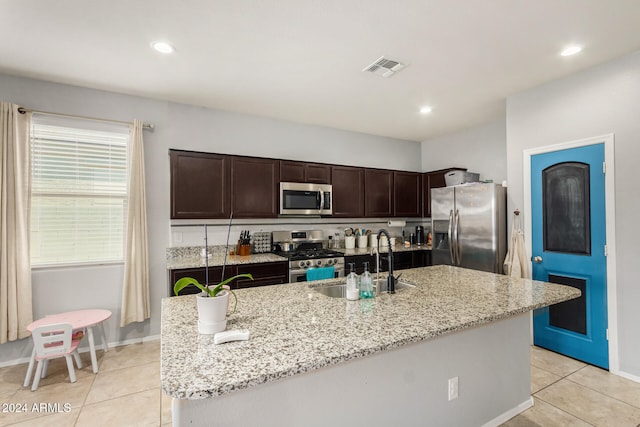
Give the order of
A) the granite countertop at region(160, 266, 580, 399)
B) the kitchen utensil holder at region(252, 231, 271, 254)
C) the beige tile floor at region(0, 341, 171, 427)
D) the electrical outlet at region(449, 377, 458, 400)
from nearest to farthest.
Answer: the granite countertop at region(160, 266, 580, 399), the electrical outlet at region(449, 377, 458, 400), the beige tile floor at region(0, 341, 171, 427), the kitchen utensil holder at region(252, 231, 271, 254)

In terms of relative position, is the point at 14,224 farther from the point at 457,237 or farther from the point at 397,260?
the point at 457,237

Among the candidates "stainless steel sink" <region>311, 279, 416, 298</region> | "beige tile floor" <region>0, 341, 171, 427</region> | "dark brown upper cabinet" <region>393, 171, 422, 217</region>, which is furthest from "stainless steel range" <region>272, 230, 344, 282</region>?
"beige tile floor" <region>0, 341, 171, 427</region>

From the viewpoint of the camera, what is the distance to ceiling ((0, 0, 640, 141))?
6.57ft

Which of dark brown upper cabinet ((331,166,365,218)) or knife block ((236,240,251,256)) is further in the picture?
dark brown upper cabinet ((331,166,365,218))

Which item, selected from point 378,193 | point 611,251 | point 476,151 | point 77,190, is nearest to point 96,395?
point 77,190

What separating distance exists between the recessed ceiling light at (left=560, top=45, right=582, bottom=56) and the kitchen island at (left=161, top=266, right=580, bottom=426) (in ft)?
6.25

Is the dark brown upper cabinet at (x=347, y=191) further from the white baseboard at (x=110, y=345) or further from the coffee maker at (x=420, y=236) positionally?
the white baseboard at (x=110, y=345)

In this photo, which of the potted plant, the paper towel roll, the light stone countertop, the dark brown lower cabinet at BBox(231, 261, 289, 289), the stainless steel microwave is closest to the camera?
the potted plant

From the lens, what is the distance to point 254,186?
3803 mm

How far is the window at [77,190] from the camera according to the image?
3039 millimetres

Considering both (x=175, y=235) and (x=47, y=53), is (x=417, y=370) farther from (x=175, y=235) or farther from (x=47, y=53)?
(x=47, y=53)

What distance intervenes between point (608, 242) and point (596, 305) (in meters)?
0.59

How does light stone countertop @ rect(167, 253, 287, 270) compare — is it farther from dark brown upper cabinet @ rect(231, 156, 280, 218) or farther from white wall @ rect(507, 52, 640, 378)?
white wall @ rect(507, 52, 640, 378)

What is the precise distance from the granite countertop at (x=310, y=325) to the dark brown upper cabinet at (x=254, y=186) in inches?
70.7
